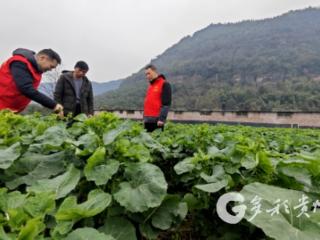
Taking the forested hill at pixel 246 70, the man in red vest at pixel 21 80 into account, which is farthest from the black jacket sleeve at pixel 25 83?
the forested hill at pixel 246 70

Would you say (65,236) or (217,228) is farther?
(217,228)

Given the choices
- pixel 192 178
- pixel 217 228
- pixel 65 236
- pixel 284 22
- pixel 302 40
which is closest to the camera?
pixel 65 236

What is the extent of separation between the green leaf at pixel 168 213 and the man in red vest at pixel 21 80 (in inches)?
95.0

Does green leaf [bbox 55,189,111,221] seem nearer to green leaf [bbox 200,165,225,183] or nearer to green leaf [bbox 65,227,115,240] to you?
green leaf [bbox 65,227,115,240]

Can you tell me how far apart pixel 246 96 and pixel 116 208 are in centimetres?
3913

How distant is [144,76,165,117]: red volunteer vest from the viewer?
4.93 metres

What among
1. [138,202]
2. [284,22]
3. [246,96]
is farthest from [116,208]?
[284,22]

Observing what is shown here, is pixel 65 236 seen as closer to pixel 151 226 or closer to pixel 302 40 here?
pixel 151 226

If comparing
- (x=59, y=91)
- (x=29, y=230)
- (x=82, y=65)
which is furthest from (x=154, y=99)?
(x=29, y=230)

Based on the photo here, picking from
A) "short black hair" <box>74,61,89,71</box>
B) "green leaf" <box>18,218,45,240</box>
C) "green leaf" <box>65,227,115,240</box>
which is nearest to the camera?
"green leaf" <box>18,218,45,240</box>

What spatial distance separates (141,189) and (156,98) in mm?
3896

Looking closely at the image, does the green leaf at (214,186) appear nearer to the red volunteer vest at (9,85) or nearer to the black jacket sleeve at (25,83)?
the black jacket sleeve at (25,83)

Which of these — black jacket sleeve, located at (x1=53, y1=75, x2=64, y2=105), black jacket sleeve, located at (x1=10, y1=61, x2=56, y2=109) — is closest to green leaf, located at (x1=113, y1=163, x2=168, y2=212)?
black jacket sleeve, located at (x1=10, y1=61, x2=56, y2=109)

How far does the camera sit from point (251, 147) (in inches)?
57.9
